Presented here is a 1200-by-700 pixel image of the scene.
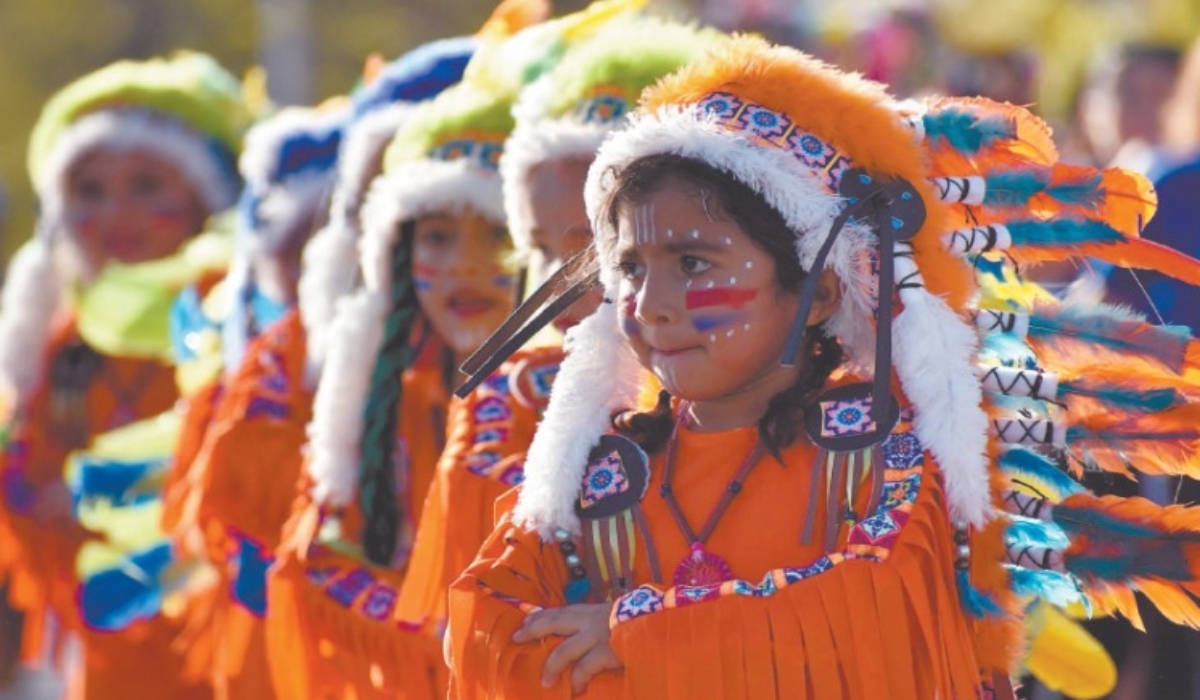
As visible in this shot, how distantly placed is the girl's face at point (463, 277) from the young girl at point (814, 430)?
1.21 meters

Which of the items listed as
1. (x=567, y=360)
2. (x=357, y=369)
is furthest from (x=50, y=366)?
(x=567, y=360)

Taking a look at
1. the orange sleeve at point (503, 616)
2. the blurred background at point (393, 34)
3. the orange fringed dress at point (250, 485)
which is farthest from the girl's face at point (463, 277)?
the blurred background at point (393, 34)

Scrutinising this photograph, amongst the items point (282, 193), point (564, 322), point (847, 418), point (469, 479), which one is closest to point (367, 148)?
point (282, 193)

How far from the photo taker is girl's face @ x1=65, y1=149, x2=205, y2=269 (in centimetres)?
680

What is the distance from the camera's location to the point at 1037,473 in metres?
3.26

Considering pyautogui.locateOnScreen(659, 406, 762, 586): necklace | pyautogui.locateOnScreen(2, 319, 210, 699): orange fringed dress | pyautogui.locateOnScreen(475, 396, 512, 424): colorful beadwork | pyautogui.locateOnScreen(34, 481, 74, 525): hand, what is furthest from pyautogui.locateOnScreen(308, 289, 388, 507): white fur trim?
pyautogui.locateOnScreen(34, 481, 74, 525): hand

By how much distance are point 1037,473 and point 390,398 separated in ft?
6.01

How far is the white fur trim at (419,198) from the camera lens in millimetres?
4598

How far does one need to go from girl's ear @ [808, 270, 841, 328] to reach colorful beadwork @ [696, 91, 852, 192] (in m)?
0.14

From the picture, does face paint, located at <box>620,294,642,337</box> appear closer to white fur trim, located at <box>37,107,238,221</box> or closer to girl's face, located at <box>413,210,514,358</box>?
girl's face, located at <box>413,210,514,358</box>

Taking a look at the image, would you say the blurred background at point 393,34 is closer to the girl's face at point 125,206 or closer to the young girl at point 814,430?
the girl's face at point 125,206

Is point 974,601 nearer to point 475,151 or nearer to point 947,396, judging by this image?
point 947,396

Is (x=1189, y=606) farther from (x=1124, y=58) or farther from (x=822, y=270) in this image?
(x=1124, y=58)

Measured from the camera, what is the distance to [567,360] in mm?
3418
